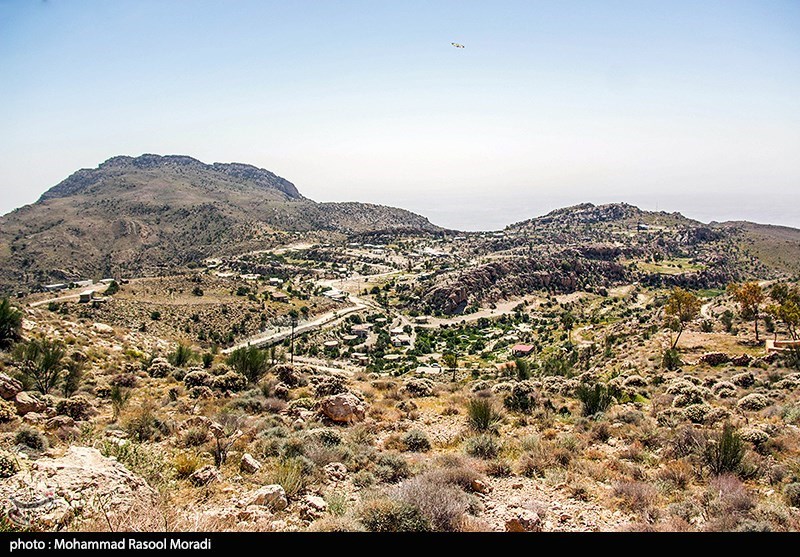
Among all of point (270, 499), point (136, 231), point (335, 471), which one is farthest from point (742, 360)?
point (136, 231)

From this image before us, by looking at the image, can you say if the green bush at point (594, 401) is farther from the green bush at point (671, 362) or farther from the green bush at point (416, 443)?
the green bush at point (671, 362)

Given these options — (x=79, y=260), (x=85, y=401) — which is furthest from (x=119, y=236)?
(x=85, y=401)

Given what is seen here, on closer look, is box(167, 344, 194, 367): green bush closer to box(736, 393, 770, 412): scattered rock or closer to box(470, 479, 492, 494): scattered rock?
box(470, 479, 492, 494): scattered rock

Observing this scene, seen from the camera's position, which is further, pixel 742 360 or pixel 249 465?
pixel 742 360

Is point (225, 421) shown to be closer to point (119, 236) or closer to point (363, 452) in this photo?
point (363, 452)

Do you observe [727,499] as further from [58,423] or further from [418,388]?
[58,423]

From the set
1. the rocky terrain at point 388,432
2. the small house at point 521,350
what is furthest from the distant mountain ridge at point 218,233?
the rocky terrain at point 388,432

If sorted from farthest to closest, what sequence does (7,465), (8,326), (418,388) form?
(8,326), (418,388), (7,465)
